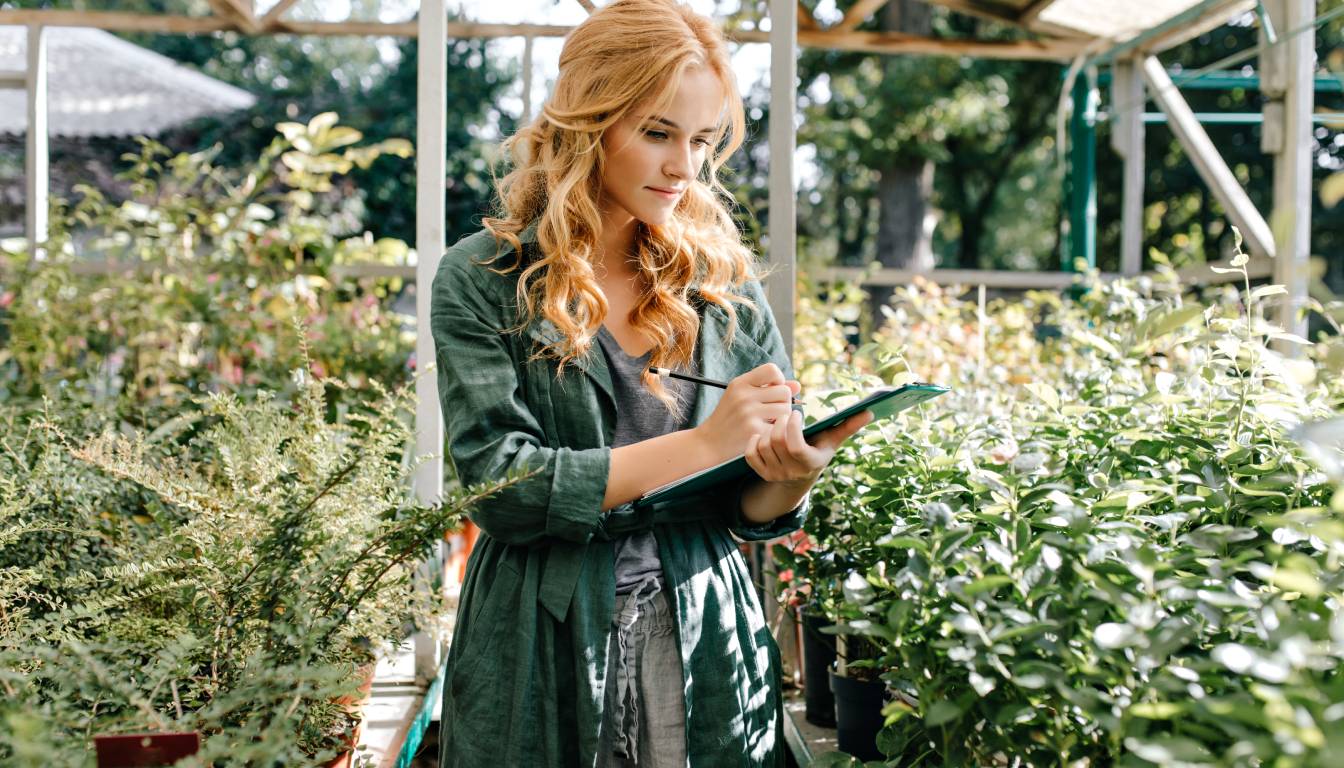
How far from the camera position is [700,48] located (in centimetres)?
138

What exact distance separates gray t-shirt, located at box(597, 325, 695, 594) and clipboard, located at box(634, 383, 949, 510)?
88 mm

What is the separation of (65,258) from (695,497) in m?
2.84

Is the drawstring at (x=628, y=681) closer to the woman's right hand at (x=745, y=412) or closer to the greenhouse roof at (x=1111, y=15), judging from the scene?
the woman's right hand at (x=745, y=412)

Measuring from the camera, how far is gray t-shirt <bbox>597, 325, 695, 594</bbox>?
4.41ft

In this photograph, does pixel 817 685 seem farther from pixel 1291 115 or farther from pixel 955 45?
pixel 955 45

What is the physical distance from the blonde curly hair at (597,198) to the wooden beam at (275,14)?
2876 mm

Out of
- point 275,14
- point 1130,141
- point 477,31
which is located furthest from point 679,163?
point 1130,141

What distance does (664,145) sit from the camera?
136 cm

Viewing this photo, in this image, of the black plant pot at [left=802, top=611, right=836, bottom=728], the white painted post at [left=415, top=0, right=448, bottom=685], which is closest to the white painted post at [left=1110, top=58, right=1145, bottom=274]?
the black plant pot at [left=802, top=611, right=836, bottom=728]

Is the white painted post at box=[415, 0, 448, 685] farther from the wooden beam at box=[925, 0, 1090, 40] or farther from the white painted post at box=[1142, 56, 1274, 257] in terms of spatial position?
the white painted post at box=[1142, 56, 1274, 257]

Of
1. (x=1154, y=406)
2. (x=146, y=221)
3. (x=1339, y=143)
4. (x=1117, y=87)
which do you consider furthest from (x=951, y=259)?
(x=1154, y=406)

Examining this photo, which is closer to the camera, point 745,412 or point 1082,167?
point 745,412

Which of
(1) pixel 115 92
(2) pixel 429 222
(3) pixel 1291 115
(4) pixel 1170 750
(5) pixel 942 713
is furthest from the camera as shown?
(1) pixel 115 92

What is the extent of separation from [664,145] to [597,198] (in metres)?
0.15
